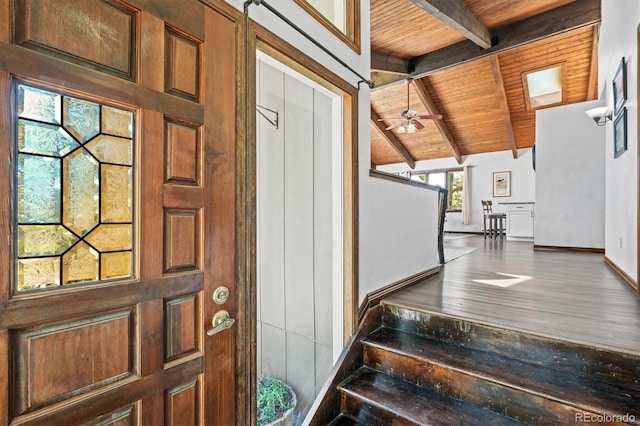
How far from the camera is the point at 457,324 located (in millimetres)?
1963

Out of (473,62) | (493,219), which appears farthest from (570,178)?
(493,219)

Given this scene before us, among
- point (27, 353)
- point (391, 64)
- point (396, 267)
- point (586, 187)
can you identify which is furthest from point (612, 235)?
point (27, 353)

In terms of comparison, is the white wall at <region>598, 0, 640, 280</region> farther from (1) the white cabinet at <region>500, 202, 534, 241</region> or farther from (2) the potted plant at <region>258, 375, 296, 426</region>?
(1) the white cabinet at <region>500, 202, 534, 241</region>

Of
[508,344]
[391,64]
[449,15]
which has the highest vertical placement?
[391,64]

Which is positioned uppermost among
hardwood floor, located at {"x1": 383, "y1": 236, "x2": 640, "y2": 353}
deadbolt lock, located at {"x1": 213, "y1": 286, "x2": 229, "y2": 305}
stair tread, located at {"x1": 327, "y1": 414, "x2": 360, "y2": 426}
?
deadbolt lock, located at {"x1": 213, "y1": 286, "x2": 229, "y2": 305}

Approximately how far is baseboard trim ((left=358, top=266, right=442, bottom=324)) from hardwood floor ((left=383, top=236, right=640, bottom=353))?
52mm

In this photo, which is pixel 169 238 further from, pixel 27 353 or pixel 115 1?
pixel 115 1

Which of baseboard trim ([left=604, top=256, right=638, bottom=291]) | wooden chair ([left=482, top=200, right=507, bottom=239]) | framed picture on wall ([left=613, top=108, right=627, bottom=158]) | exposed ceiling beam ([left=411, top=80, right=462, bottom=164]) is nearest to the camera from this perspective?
baseboard trim ([left=604, top=256, right=638, bottom=291])

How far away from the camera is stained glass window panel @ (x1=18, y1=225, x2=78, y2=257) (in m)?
0.78

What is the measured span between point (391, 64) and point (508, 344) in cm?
596

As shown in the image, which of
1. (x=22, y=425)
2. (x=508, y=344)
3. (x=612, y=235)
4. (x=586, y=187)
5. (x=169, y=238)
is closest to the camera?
(x=22, y=425)

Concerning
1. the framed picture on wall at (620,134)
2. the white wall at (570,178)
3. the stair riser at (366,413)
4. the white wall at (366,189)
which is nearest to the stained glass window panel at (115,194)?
the white wall at (366,189)

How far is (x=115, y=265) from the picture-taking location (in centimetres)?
95

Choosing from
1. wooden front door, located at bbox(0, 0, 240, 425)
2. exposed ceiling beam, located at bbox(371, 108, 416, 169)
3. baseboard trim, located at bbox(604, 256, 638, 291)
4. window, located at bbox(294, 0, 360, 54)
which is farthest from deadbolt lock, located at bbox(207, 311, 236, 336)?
exposed ceiling beam, located at bbox(371, 108, 416, 169)
